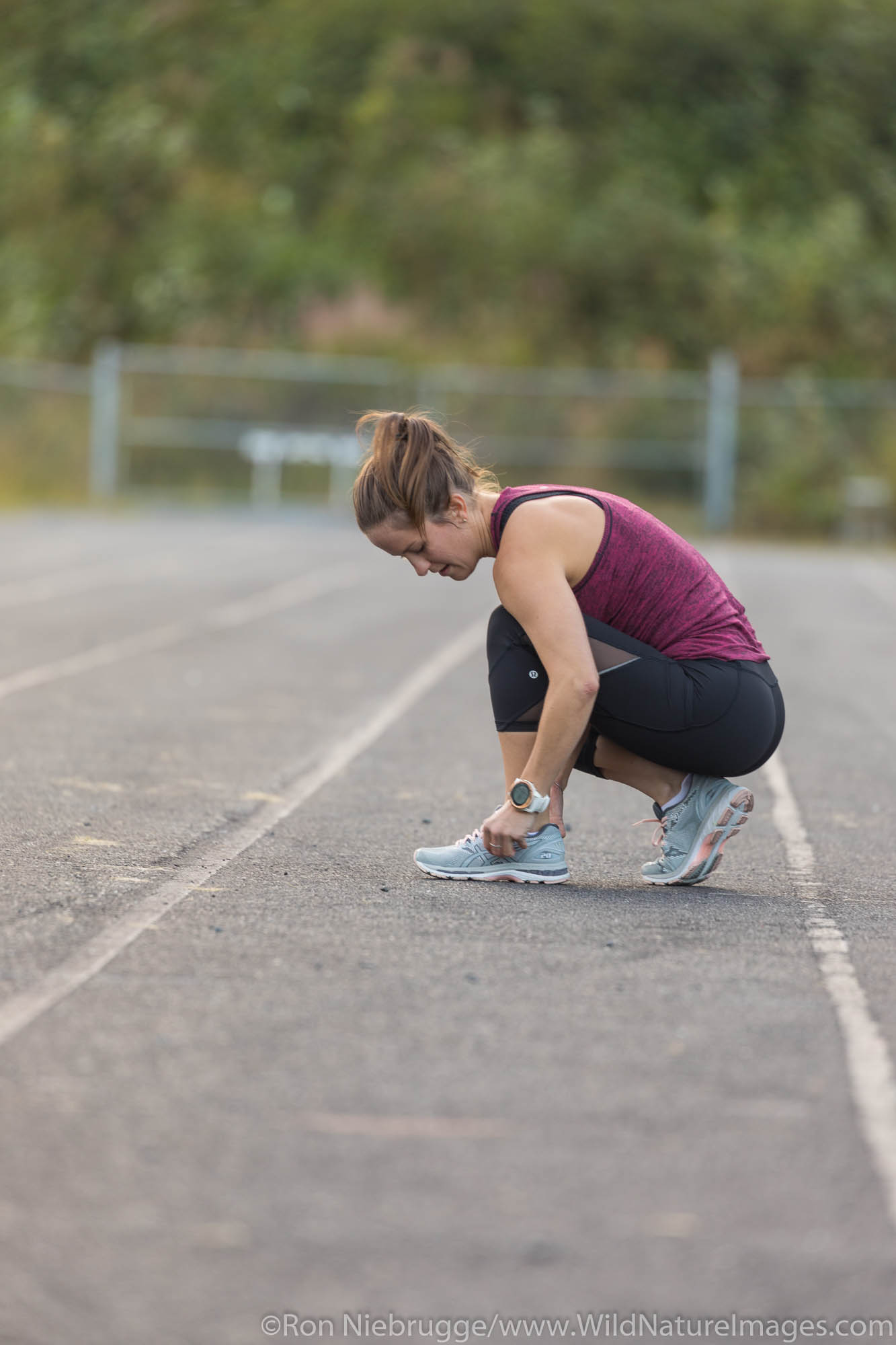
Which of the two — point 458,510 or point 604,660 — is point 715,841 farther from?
point 458,510


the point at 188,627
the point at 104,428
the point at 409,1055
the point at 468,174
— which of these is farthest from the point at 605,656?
the point at 468,174

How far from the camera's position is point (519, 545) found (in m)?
4.61

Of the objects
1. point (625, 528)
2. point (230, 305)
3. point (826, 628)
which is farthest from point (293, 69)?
point (625, 528)

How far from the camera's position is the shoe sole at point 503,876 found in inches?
191

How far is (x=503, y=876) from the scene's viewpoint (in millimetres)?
4883

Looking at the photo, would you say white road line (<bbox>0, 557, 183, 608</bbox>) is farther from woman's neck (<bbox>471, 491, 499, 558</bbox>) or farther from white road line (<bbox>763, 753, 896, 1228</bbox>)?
white road line (<bbox>763, 753, 896, 1228</bbox>)

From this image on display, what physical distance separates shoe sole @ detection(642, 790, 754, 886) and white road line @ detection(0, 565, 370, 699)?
4.68m

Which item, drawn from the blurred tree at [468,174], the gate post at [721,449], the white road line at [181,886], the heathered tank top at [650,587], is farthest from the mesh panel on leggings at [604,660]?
the blurred tree at [468,174]

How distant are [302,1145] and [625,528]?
230 centimetres

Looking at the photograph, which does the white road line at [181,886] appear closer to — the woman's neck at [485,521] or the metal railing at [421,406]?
the woman's neck at [485,521]

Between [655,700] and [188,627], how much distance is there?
26.9 ft

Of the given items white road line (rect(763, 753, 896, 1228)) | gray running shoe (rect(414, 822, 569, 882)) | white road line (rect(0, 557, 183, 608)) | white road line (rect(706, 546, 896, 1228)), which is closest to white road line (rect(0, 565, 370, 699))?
white road line (rect(0, 557, 183, 608))

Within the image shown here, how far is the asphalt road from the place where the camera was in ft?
8.07

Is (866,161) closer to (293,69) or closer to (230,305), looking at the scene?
(293,69)
